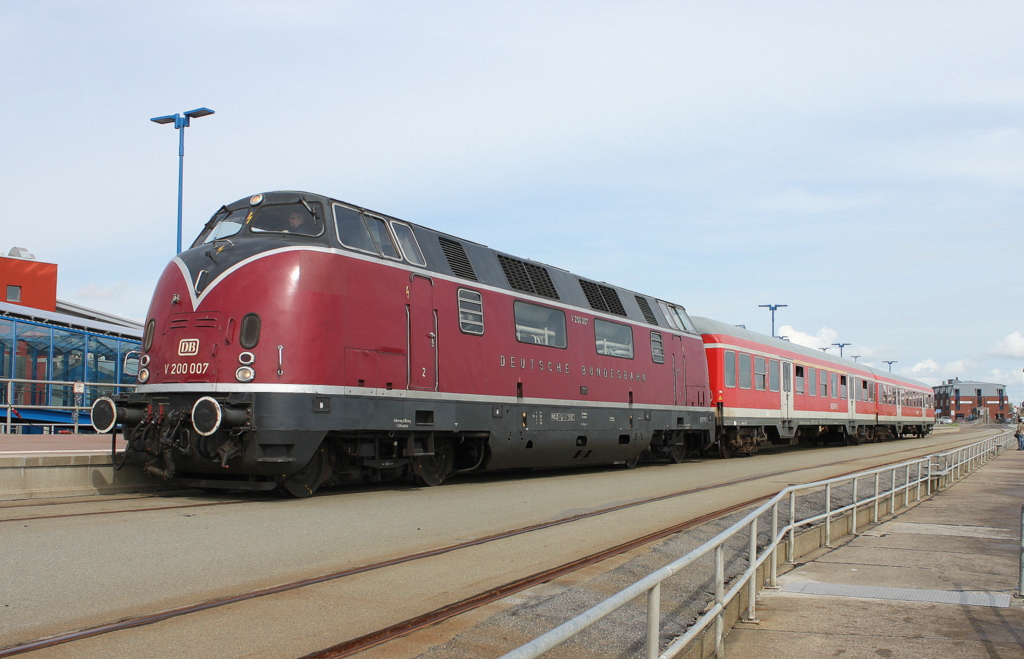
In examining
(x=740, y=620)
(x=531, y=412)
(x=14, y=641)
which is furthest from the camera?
(x=531, y=412)

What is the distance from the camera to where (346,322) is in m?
11.4

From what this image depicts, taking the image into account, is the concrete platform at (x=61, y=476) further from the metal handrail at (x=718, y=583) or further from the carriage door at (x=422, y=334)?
the metal handrail at (x=718, y=583)

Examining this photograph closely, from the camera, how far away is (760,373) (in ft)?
88.2

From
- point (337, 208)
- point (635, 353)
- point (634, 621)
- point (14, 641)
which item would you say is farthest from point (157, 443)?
point (635, 353)

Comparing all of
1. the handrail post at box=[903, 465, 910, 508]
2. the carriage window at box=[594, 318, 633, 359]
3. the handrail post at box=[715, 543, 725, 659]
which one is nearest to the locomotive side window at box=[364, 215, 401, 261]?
the carriage window at box=[594, 318, 633, 359]

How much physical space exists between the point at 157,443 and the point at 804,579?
25.7ft

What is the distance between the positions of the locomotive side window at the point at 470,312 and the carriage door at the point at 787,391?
57.1 feet

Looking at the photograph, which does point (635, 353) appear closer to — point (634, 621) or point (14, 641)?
point (634, 621)

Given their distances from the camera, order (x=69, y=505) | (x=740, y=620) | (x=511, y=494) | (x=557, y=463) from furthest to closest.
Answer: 1. (x=557, y=463)
2. (x=511, y=494)
3. (x=69, y=505)
4. (x=740, y=620)

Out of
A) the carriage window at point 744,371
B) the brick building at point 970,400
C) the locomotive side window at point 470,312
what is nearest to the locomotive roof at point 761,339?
the carriage window at point 744,371

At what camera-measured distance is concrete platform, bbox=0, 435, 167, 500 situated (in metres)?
10.6

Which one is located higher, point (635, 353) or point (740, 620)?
point (635, 353)

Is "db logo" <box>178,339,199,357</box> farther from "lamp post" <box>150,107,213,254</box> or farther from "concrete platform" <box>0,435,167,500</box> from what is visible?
"lamp post" <box>150,107,213,254</box>

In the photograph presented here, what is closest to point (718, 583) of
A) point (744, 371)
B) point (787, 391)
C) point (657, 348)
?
point (657, 348)
